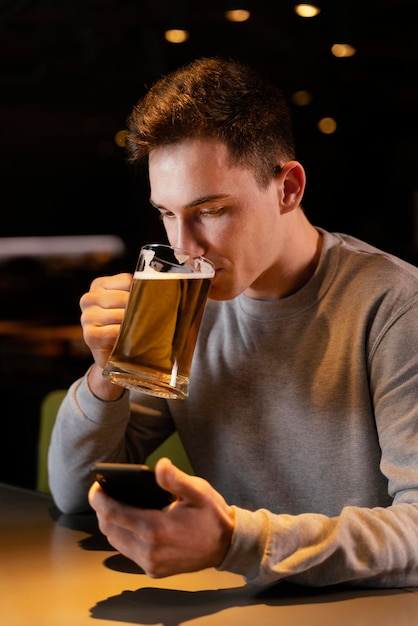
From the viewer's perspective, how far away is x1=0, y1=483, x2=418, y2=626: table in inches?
45.4

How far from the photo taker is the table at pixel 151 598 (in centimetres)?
115

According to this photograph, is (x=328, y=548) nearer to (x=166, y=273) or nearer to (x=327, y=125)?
(x=166, y=273)

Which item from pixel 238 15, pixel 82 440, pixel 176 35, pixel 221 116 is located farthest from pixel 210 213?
pixel 176 35

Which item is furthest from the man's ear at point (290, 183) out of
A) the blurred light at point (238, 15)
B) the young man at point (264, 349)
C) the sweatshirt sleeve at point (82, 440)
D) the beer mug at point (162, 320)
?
the blurred light at point (238, 15)

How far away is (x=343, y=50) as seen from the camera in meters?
3.86

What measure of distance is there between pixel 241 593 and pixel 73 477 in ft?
1.89

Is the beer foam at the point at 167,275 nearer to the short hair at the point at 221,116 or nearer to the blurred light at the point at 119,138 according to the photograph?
the short hair at the point at 221,116

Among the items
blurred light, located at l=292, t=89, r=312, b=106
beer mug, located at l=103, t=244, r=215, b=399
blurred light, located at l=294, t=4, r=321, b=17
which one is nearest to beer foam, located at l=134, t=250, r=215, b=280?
beer mug, located at l=103, t=244, r=215, b=399

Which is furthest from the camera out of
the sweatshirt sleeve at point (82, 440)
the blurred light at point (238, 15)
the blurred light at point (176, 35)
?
the blurred light at point (176, 35)

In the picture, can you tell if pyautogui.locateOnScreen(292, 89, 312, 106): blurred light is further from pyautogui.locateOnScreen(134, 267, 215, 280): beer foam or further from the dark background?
pyautogui.locateOnScreen(134, 267, 215, 280): beer foam

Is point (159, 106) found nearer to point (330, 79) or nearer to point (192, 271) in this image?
point (192, 271)

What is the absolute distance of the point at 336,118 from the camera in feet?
12.9

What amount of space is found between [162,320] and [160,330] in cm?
1

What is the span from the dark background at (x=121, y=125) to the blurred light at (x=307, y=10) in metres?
0.03
